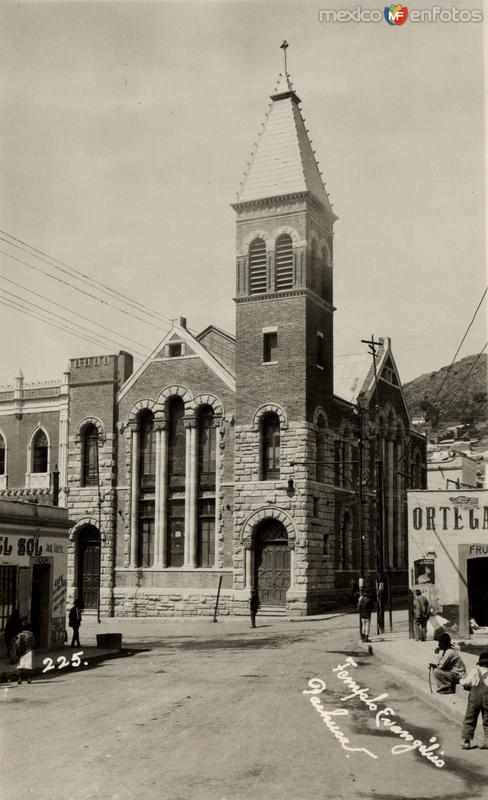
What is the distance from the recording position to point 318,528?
136 feet

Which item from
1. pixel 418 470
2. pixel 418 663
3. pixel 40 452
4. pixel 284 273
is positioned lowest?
pixel 418 663

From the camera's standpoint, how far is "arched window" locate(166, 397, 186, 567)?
142ft

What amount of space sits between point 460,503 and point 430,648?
20.5ft

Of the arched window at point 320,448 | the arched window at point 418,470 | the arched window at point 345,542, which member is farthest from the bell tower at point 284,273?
the arched window at point 418,470

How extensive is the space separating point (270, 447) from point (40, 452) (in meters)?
13.3

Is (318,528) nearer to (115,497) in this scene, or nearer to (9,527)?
(115,497)

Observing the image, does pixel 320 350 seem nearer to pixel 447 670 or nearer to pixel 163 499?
pixel 163 499

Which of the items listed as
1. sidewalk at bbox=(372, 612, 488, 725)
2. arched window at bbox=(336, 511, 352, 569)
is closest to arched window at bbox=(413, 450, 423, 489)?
arched window at bbox=(336, 511, 352, 569)

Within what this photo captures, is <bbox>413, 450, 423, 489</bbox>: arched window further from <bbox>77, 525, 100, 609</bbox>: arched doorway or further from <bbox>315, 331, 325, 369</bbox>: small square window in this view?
<bbox>77, 525, 100, 609</bbox>: arched doorway

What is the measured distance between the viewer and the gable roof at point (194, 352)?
43.2 meters

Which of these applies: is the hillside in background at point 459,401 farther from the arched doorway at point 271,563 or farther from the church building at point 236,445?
the arched doorway at point 271,563

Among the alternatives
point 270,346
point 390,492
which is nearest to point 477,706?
point 270,346

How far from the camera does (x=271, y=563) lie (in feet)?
134

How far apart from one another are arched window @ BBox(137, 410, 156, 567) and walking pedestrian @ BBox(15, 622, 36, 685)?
2189 centimetres
